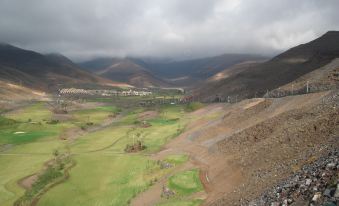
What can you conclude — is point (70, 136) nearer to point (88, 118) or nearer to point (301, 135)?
point (88, 118)

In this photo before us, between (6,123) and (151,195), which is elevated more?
(6,123)

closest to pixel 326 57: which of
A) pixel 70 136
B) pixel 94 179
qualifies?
pixel 70 136

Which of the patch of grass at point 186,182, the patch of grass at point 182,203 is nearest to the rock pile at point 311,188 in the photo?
the patch of grass at point 182,203

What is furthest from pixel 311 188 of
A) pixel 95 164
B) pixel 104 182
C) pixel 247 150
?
pixel 95 164

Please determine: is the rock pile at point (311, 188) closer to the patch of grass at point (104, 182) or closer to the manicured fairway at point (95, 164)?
the manicured fairway at point (95, 164)

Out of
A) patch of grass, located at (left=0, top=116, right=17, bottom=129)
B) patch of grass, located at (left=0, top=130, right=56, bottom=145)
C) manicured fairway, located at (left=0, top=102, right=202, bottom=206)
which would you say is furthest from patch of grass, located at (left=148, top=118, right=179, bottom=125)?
patch of grass, located at (left=0, top=116, right=17, bottom=129)

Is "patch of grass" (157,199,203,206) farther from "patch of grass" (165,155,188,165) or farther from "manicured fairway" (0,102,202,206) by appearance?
"patch of grass" (165,155,188,165)

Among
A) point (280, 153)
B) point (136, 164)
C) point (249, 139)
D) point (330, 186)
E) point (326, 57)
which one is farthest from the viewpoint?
point (326, 57)

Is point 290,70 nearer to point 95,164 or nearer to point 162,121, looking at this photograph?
point 162,121
